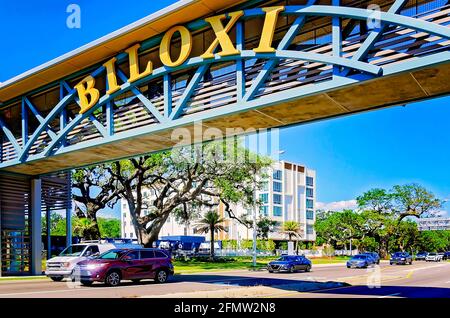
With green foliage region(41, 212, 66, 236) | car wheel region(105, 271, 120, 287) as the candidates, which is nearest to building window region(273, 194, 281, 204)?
green foliage region(41, 212, 66, 236)

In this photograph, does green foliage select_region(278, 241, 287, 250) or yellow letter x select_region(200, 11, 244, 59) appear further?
green foliage select_region(278, 241, 287, 250)

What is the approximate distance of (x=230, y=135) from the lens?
2014cm

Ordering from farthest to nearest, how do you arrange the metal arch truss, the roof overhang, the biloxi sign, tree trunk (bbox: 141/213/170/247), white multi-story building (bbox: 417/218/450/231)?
1. white multi-story building (bbox: 417/218/450/231)
2. tree trunk (bbox: 141/213/170/247)
3. the roof overhang
4. the biloxi sign
5. the metal arch truss

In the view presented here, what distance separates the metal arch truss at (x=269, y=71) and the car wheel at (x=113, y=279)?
5.34 m

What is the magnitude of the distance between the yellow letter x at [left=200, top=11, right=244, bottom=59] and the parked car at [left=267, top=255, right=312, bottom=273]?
2440cm

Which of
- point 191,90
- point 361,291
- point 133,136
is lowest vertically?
point 361,291

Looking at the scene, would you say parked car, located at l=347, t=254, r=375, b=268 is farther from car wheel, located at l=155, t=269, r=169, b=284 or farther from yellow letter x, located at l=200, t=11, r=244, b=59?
yellow letter x, located at l=200, t=11, r=244, b=59

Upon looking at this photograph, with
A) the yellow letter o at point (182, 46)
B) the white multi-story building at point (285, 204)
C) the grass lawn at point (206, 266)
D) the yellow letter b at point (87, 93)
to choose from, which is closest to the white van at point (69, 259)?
the yellow letter b at point (87, 93)

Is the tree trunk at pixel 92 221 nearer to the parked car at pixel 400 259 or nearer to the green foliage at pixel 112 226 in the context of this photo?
the parked car at pixel 400 259

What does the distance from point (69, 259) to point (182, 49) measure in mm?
13192

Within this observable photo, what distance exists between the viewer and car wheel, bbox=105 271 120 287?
22750 millimetres
